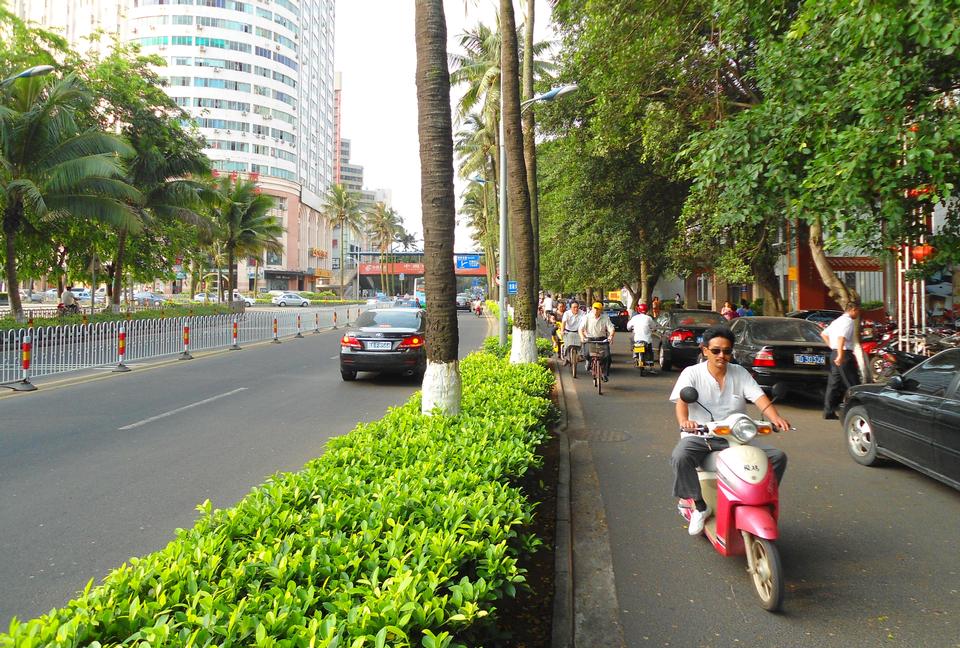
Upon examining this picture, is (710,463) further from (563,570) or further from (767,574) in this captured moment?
(563,570)

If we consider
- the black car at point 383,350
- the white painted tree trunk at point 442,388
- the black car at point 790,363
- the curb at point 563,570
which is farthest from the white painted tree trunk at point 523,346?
the white painted tree trunk at point 442,388

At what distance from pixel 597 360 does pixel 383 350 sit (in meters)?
4.27

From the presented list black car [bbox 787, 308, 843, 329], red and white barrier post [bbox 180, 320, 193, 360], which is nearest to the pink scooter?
red and white barrier post [bbox 180, 320, 193, 360]

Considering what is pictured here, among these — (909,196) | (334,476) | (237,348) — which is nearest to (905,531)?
(334,476)

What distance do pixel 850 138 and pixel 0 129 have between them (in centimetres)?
1960

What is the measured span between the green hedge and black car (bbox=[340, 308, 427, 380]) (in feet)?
29.5

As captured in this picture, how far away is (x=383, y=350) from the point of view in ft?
44.8

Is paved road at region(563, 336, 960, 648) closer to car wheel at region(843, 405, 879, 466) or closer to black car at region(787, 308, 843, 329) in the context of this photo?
car wheel at region(843, 405, 879, 466)

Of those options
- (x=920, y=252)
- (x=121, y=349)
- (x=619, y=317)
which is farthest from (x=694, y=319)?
(x=619, y=317)

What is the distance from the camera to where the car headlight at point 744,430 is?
4262 millimetres

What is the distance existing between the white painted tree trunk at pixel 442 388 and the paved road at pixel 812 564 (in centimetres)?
168

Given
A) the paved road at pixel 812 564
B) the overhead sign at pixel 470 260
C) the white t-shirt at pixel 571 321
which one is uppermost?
the overhead sign at pixel 470 260

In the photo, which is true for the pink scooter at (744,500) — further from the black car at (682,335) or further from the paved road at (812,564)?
the black car at (682,335)

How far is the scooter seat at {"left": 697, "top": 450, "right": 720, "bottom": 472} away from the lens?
443 centimetres
